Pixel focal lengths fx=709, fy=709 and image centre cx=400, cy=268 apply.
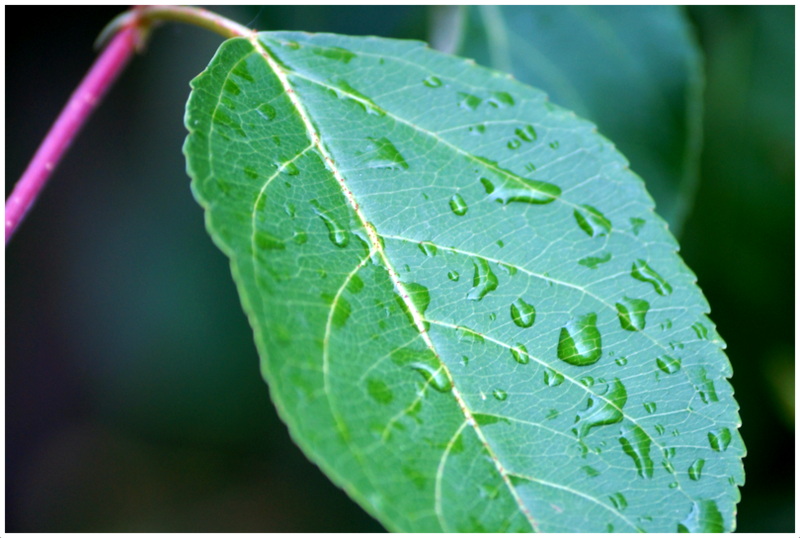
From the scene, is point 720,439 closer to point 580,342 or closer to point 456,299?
point 580,342

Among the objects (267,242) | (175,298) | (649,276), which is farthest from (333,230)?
(175,298)

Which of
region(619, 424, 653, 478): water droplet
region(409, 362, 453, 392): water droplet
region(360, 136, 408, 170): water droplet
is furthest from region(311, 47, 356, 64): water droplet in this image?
region(619, 424, 653, 478): water droplet

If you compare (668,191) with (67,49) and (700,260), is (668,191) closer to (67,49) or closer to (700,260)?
(700,260)

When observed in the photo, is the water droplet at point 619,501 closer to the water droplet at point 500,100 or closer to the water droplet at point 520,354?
the water droplet at point 520,354

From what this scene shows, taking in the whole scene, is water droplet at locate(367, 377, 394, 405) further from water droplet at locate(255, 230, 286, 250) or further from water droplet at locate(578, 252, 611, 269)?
water droplet at locate(578, 252, 611, 269)

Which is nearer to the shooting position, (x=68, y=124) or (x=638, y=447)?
(x=638, y=447)
